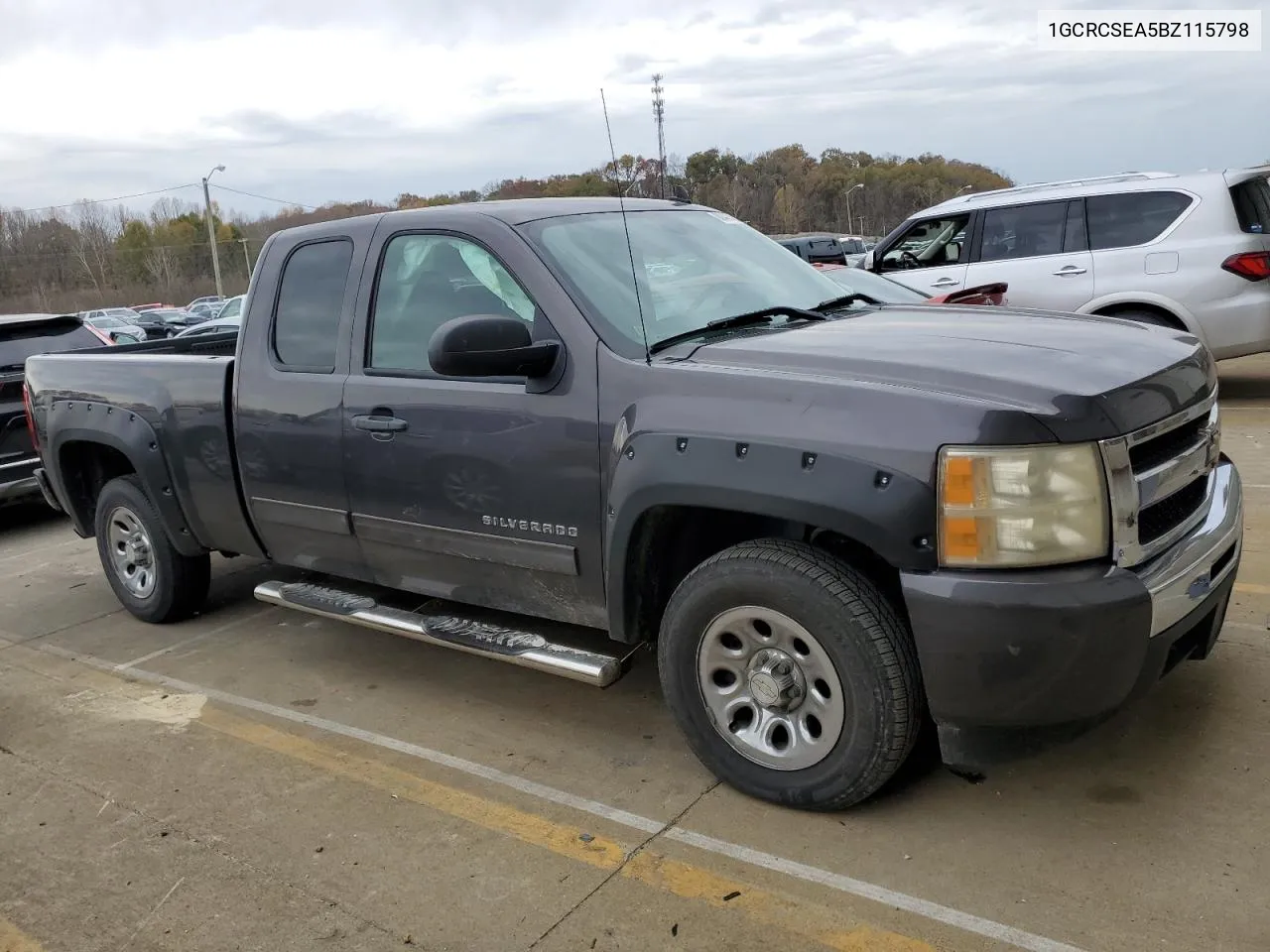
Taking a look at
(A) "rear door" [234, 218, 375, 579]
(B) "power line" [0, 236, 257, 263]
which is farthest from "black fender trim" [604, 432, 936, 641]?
(B) "power line" [0, 236, 257, 263]

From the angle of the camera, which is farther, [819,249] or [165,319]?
[165,319]

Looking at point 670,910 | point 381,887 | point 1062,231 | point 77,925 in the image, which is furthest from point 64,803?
point 1062,231

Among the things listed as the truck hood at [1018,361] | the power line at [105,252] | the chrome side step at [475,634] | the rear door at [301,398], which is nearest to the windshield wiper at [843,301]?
the truck hood at [1018,361]

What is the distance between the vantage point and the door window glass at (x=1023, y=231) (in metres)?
9.43

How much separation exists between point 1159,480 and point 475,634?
2.31 meters

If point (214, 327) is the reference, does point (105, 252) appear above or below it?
above

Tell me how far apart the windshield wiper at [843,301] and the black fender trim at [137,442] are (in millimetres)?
3100

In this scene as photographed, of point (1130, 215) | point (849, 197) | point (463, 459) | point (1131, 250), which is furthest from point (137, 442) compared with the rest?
point (849, 197)

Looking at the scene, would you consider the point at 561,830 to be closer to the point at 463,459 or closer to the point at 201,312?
the point at 463,459

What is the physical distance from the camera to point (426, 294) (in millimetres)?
4059

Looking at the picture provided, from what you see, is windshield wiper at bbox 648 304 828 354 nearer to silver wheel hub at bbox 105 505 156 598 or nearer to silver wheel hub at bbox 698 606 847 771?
silver wheel hub at bbox 698 606 847 771

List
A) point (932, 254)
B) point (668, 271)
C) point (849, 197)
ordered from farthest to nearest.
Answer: point (849, 197)
point (932, 254)
point (668, 271)

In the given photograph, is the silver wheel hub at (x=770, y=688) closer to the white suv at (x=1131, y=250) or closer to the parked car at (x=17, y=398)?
the parked car at (x=17, y=398)

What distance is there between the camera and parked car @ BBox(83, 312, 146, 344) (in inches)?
1182
